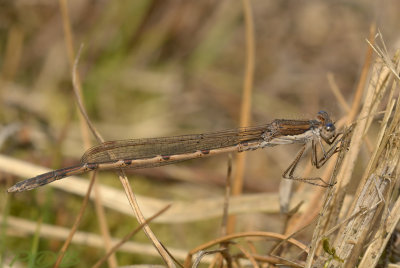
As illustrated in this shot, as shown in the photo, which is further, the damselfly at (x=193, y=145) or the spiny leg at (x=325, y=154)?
the damselfly at (x=193, y=145)

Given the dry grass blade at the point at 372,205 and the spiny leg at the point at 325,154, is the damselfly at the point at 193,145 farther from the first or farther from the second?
the dry grass blade at the point at 372,205

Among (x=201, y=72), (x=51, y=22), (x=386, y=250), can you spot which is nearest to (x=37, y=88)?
(x=51, y=22)

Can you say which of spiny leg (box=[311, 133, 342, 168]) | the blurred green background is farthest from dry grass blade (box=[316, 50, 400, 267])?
the blurred green background

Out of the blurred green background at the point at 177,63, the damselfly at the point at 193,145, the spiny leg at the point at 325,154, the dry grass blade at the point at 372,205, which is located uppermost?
the blurred green background at the point at 177,63

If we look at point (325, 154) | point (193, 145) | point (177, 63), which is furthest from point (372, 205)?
point (177, 63)

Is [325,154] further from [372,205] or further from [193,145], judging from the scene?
[193,145]

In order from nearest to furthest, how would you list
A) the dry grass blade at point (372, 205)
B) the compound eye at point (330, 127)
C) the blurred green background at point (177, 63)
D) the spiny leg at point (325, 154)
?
the dry grass blade at point (372, 205), the spiny leg at point (325, 154), the compound eye at point (330, 127), the blurred green background at point (177, 63)

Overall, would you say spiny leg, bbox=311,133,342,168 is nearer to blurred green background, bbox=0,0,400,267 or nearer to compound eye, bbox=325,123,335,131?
compound eye, bbox=325,123,335,131

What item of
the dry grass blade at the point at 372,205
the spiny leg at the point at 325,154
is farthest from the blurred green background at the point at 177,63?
the dry grass blade at the point at 372,205
